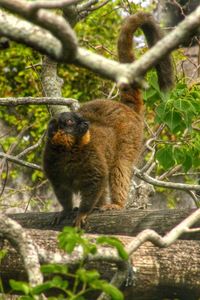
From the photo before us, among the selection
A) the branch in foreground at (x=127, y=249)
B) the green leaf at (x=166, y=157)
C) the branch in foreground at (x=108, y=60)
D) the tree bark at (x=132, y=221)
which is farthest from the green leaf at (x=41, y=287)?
the green leaf at (x=166, y=157)

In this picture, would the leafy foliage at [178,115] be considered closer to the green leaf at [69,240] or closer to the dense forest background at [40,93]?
the green leaf at [69,240]

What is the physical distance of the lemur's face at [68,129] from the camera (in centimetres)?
698

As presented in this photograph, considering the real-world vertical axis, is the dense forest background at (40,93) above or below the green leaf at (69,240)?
above

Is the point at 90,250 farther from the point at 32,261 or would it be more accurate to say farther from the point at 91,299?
the point at 91,299

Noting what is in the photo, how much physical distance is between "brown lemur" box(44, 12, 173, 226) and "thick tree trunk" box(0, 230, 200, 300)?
131 centimetres

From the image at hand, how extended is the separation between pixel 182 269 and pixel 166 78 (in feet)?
7.50

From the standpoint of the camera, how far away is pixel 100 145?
7.52m

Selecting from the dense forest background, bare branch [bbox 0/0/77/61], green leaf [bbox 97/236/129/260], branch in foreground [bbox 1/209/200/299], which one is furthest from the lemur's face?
bare branch [bbox 0/0/77/61]

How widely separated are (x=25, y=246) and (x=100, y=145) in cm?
320

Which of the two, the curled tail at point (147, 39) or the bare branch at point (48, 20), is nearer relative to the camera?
the bare branch at point (48, 20)

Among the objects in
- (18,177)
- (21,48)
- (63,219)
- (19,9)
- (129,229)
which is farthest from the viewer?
(18,177)

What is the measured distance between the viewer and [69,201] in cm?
746

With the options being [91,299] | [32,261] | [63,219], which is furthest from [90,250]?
[63,219]

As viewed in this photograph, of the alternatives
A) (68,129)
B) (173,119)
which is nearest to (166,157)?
(173,119)
